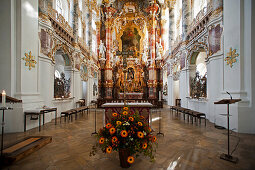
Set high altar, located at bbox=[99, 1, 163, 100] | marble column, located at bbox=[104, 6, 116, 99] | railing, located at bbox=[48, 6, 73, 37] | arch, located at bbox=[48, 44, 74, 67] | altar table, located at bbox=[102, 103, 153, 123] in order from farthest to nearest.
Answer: high altar, located at bbox=[99, 1, 163, 100] < marble column, located at bbox=[104, 6, 116, 99] < arch, located at bbox=[48, 44, 74, 67] < railing, located at bbox=[48, 6, 73, 37] < altar table, located at bbox=[102, 103, 153, 123]

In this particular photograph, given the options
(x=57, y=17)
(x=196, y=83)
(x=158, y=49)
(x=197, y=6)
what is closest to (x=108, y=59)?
(x=158, y=49)

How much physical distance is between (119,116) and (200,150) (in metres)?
2.41

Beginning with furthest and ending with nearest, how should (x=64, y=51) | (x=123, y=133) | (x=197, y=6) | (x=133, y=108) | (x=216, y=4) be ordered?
(x=197, y=6), (x=64, y=51), (x=216, y=4), (x=133, y=108), (x=123, y=133)

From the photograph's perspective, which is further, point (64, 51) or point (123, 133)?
point (64, 51)

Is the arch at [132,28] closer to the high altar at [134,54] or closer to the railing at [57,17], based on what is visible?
the high altar at [134,54]

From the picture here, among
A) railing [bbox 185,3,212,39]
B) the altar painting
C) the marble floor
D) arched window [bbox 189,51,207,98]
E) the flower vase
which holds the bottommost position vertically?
the marble floor

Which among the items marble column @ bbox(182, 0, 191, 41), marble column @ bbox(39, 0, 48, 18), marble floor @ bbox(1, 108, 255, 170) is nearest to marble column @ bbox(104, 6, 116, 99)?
marble column @ bbox(182, 0, 191, 41)

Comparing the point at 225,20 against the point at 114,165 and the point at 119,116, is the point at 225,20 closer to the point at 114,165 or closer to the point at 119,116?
the point at 119,116

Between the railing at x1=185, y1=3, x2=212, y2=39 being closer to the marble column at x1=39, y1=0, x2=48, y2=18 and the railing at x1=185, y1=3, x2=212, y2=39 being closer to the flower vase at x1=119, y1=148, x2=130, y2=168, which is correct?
the flower vase at x1=119, y1=148, x2=130, y2=168

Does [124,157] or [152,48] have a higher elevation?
[152,48]

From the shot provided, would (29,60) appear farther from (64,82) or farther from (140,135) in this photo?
(140,135)

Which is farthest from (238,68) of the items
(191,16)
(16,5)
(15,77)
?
(16,5)

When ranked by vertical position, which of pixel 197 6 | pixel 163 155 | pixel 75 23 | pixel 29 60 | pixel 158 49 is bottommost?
pixel 163 155

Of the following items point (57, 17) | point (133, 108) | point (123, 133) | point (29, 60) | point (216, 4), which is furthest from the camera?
point (57, 17)
